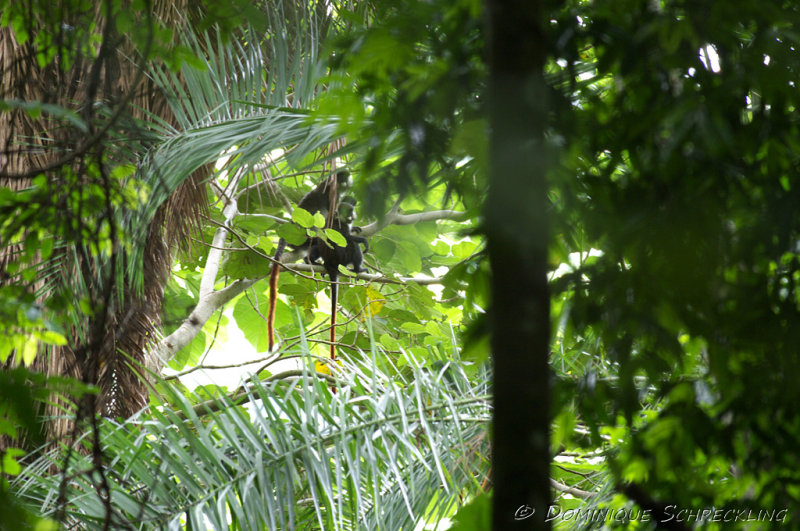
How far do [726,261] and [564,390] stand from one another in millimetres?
261

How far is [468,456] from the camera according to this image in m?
1.77

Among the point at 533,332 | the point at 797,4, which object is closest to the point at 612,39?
the point at 797,4

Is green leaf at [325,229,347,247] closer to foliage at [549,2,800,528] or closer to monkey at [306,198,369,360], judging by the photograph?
monkey at [306,198,369,360]

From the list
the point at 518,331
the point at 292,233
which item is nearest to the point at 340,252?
the point at 292,233

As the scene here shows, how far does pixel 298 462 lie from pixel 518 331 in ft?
4.61

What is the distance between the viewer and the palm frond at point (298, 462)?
1478 mm

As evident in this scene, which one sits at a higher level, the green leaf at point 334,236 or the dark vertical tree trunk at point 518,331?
the green leaf at point 334,236

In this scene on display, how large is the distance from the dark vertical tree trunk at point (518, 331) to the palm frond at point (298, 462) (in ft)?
3.65

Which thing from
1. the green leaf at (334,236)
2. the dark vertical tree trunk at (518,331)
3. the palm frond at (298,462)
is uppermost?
the green leaf at (334,236)

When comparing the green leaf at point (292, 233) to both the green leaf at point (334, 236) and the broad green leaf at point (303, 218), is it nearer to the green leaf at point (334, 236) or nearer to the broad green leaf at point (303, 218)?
the broad green leaf at point (303, 218)

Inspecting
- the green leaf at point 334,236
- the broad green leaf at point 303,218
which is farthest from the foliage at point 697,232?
the broad green leaf at point 303,218

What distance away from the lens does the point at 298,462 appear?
1.65m

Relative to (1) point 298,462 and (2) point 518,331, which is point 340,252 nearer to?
(1) point 298,462

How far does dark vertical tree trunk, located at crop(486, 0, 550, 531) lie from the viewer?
36 centimetres
